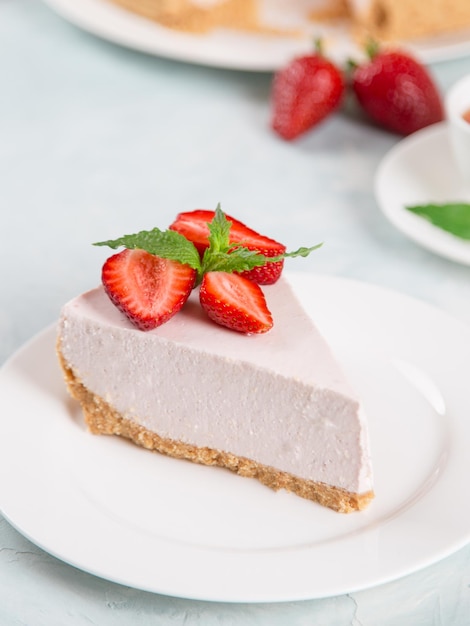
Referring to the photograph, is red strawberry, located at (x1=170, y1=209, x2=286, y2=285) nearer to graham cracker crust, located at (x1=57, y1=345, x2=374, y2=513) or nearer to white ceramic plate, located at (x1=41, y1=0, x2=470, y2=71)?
graham cracker crust, located at (x1=57, y1=345, x2=374, y2=513)

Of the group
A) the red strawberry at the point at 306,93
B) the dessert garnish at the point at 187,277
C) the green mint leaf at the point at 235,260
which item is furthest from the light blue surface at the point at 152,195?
the green mint leaf at the point at 235,260

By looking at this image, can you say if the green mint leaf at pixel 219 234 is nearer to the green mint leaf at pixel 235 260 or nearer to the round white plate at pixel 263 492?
the green mint leaf at pixel 235 260

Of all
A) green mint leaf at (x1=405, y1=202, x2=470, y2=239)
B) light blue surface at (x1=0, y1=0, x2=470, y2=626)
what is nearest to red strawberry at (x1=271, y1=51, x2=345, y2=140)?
light blue surface at (x1=0, y1=0, x2=470, y2=626)

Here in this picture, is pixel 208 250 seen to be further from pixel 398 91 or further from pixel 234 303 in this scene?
pixel 398 91

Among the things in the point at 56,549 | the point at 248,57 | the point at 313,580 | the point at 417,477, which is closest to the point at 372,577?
the point at 313,580

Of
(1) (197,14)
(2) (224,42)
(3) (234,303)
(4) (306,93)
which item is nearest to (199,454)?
(3) (234,303)
